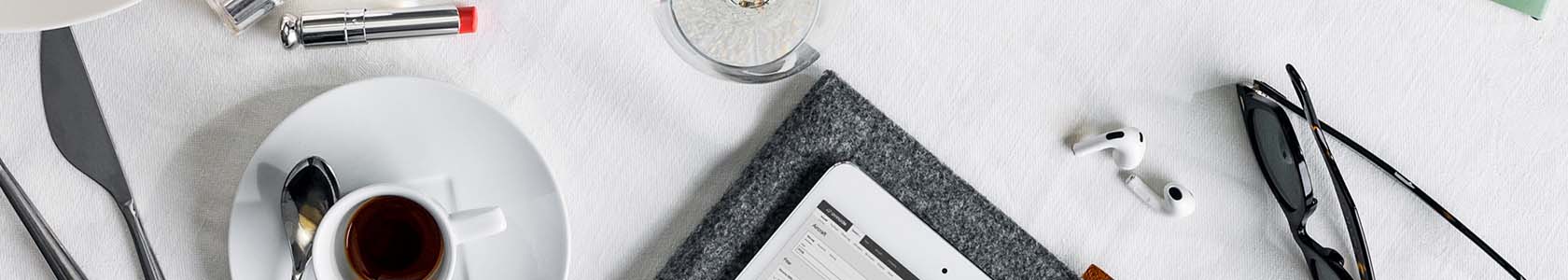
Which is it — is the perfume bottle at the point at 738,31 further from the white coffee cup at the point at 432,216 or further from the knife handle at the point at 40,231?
the knife handle at the point at 40,231

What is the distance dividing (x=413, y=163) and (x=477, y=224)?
0.26ft

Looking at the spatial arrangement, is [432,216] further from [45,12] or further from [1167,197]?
[1167,197]

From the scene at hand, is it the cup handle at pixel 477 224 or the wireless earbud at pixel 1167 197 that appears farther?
the wireless earbud at pixel 1167 197

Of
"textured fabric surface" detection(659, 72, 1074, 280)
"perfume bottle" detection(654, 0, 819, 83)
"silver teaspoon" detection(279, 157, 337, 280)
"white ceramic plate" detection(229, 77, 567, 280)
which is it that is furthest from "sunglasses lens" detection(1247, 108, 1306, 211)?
"silver teaspoon" detection(279, 157, 337, 280)

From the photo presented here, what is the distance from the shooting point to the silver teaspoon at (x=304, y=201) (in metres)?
0.54

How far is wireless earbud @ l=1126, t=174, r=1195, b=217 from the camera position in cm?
61

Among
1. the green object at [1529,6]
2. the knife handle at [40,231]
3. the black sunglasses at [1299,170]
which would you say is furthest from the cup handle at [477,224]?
the green object at [1529,6]

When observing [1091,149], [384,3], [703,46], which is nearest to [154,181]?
[384,3]

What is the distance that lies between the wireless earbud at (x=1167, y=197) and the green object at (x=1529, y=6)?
0.20 metres

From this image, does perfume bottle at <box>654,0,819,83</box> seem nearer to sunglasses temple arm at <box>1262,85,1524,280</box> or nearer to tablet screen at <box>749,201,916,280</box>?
tablet screen at <box>749,201,916,280</box>

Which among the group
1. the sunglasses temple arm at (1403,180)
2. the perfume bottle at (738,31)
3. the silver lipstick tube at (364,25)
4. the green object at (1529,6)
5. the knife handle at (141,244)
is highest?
the green object at (1529,6)

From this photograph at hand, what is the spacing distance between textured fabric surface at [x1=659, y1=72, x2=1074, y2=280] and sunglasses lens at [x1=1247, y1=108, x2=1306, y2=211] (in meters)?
0.13

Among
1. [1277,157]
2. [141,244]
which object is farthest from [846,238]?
[141,244]

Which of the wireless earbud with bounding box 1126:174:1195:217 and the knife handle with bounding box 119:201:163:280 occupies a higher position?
the wireless earbud with bounding box 1126:174:1195:217
